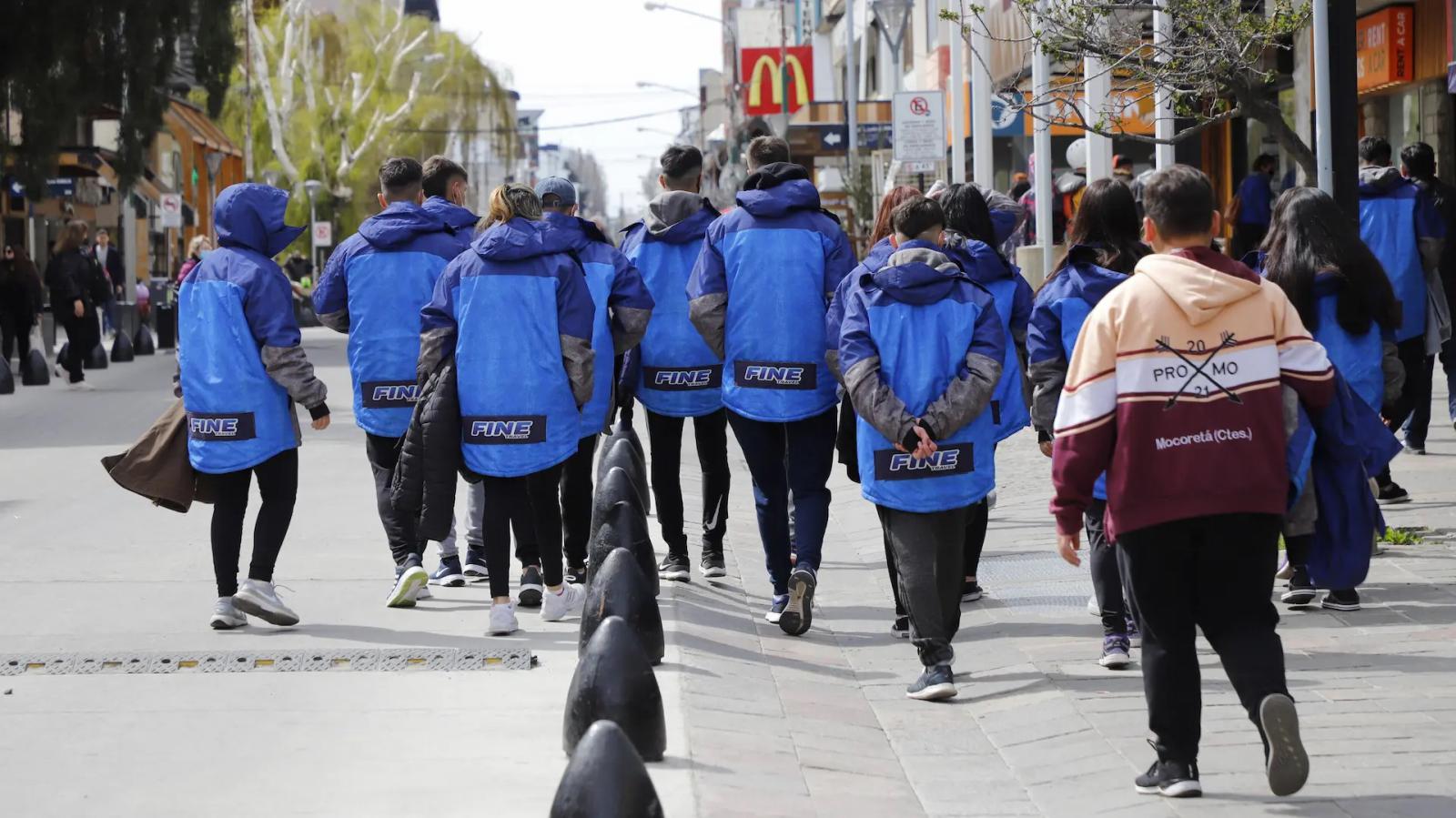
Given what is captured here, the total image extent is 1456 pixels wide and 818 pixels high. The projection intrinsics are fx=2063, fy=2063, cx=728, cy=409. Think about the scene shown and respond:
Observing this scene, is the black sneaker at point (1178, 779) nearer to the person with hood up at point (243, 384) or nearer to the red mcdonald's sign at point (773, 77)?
the person with hood up at point (243, 384)

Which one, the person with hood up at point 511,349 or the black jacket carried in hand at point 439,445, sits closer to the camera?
the person with hood up at point 511,349

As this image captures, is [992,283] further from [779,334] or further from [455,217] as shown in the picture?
[455,217]

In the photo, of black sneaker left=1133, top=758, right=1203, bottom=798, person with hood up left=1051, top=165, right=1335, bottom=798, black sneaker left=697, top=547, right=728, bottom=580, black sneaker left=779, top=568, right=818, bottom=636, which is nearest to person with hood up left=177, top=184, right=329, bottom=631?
black sneaker left=779, top=568, right=818, bottom=636

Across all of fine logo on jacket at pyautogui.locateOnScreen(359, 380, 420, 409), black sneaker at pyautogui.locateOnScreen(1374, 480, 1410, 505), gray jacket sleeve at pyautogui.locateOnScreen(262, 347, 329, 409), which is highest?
gray jacket sleeve at pyautogui.locateOnScreen(262, 347, 329, 409)

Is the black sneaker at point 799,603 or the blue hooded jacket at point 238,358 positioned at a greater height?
the blue hooded jacket at point 238,358

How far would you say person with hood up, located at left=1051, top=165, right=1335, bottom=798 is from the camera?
520 centimetres

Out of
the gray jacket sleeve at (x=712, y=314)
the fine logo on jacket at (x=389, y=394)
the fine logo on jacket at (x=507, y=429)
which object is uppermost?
the gray jacket sleeve at (x=712, y=314)

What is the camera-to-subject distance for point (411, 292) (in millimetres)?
8625

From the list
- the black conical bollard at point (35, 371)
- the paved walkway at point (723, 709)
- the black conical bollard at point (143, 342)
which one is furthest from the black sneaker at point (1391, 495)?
the black conical bollard at point (143, 342)

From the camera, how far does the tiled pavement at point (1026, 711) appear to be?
18.3ft

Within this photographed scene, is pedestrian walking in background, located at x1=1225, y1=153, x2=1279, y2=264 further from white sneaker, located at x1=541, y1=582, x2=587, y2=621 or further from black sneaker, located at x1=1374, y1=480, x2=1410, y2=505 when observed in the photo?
white sneaker, located at x1=541, y1=582, x2=587, y2=621

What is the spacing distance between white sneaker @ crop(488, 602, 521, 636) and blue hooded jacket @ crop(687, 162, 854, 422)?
132 centimetres

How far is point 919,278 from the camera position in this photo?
6.83 m

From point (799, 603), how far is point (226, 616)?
225 cm
